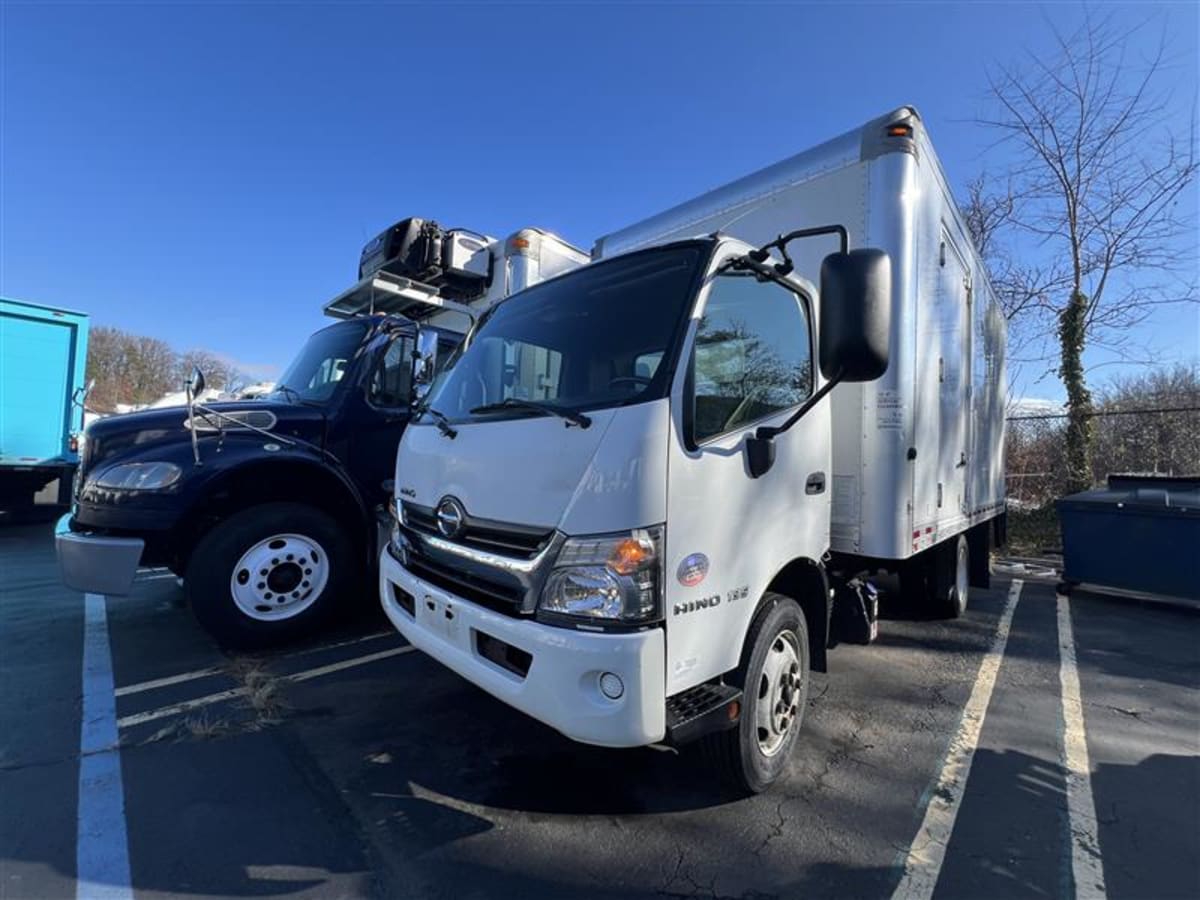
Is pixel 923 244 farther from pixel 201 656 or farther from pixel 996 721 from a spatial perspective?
pixel 201 656

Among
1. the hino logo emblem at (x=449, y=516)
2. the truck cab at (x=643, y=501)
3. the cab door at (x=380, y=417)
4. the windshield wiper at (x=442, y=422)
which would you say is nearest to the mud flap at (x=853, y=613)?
the truck cab at (x=643, y=501)

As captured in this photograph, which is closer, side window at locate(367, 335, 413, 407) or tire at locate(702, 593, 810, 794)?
tire at locate(702, 593, 810, 794)

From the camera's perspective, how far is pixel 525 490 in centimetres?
230

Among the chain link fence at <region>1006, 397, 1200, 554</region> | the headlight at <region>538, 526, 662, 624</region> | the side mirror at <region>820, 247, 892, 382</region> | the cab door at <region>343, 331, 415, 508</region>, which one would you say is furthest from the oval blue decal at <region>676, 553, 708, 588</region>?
the chain link fence at <region>1006, 397, 1200, 554</region>

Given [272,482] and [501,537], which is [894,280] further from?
[272,482]

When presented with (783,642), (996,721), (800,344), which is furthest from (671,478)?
(996,721)

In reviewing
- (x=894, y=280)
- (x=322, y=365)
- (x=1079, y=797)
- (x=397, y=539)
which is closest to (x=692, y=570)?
(x=397, y=539)

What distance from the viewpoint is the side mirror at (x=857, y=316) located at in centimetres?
228

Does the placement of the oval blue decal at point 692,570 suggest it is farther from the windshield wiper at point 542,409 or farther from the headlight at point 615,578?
the windshield wiper at point 542,409

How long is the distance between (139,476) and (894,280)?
484 cm

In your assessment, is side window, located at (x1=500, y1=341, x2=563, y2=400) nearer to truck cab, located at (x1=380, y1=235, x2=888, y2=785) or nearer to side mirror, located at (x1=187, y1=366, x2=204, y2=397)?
truck cab, located at (x1=380, y1=235, x2=888, y2=785)

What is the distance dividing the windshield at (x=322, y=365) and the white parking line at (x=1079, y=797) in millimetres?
5216

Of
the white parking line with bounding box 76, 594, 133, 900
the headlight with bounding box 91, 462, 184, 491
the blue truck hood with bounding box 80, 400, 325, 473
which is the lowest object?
the white parking line with bounding box 76, 594, 133, 900

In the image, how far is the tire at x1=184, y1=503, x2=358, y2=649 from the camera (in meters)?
3.90
